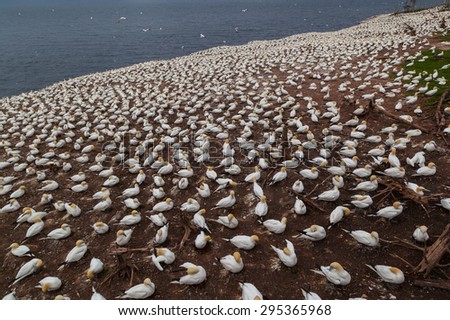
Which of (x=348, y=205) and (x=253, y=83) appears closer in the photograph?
(x=348, y=205)

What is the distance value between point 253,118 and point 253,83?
6939 millimetres

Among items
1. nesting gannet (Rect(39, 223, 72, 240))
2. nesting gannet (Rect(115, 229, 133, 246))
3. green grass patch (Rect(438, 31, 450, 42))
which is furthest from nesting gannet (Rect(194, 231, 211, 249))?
green grass patch (Rect(438, 31, 450, 42))

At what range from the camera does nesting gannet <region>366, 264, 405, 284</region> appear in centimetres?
529

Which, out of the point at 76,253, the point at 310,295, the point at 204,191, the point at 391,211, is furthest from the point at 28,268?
the point at 391,211

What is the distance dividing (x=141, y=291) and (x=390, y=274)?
470cm

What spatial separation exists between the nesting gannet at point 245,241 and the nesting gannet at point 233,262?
48cm

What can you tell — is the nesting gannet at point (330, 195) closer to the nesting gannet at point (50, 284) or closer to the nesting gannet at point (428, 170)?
the nesting gannet at point (428, 170)

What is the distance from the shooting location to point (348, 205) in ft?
24.2

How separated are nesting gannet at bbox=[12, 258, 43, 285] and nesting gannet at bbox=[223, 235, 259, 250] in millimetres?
4483

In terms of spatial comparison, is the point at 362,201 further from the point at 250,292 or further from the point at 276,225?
the point at 250,292

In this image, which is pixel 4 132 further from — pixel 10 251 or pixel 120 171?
pixel 10 251

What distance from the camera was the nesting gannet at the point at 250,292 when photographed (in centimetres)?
538

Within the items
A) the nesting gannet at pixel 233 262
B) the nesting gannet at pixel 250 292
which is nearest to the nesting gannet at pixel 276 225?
the nesting gannet at pixel 233 262

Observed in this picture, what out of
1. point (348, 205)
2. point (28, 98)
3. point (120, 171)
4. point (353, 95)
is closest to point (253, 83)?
point (353, 95)
